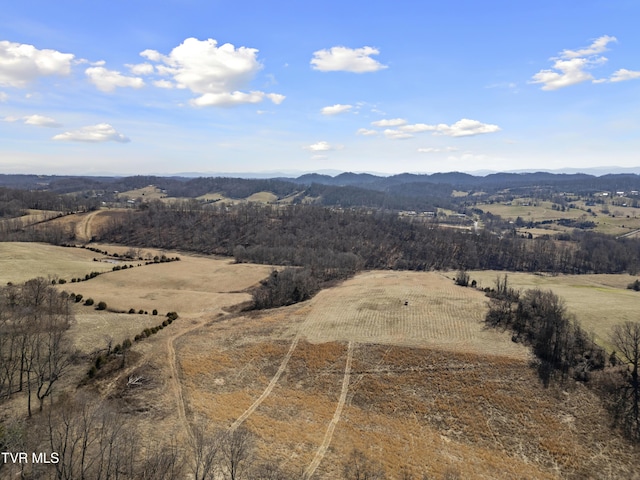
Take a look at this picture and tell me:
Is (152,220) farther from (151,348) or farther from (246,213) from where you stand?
(151,348)

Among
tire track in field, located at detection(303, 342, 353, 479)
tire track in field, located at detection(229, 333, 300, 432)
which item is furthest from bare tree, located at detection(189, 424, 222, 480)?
tire track in field, located at detection(303, 342, 353, 479)

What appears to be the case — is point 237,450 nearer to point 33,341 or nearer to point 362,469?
point 362,469

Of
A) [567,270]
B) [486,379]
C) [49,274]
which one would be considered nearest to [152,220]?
[49,274]

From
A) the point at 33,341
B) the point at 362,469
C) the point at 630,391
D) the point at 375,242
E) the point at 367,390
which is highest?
the point at 33,341

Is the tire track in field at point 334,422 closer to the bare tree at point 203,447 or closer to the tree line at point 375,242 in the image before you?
the bare tree at point 203,447

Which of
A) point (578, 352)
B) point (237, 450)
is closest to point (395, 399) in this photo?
point (237, 450)

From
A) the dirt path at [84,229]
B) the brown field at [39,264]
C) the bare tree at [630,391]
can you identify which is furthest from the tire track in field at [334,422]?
the dirt path at [84,229]
